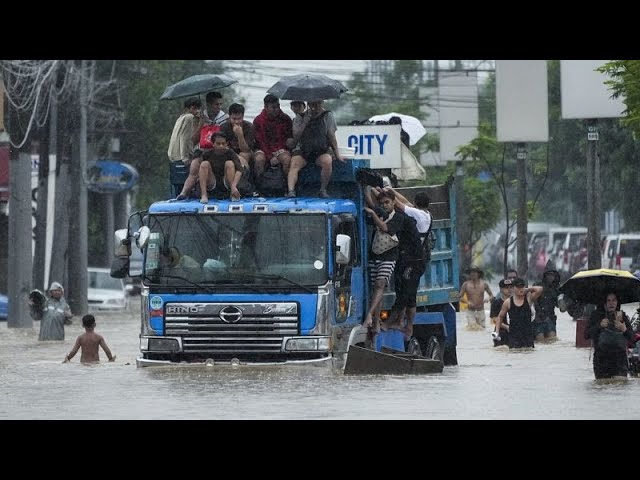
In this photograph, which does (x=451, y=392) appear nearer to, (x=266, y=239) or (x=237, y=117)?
(x=266, y=239)

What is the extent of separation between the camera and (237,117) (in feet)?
62.3

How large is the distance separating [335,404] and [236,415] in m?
1.30

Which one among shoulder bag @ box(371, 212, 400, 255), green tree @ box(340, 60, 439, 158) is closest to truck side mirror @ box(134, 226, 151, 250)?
shoulder bag @ box(371, 212, 400, 255)

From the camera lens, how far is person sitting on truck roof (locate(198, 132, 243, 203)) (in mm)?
18562

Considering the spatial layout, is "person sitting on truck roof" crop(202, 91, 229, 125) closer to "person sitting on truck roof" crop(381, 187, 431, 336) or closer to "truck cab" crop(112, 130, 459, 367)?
"truck cab" crop(112, 130, 459, 367)

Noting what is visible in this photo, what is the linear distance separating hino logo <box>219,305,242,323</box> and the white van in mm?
32960

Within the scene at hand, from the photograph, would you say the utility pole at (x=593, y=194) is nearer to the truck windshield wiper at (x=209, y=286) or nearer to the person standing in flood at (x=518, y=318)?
the person standing in flood at (x=518, y=318)

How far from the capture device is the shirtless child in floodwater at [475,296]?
31828mm

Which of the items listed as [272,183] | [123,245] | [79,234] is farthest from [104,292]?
[123,245]

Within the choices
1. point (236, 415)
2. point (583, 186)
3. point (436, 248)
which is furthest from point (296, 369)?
point (583, 186)

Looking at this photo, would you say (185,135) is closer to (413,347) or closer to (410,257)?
(410,257)

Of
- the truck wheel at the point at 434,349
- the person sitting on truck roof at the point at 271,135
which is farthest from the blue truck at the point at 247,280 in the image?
the truck wheel at the point at 434,349

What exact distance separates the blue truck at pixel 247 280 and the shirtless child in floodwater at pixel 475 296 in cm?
1346

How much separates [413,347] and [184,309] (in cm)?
386
